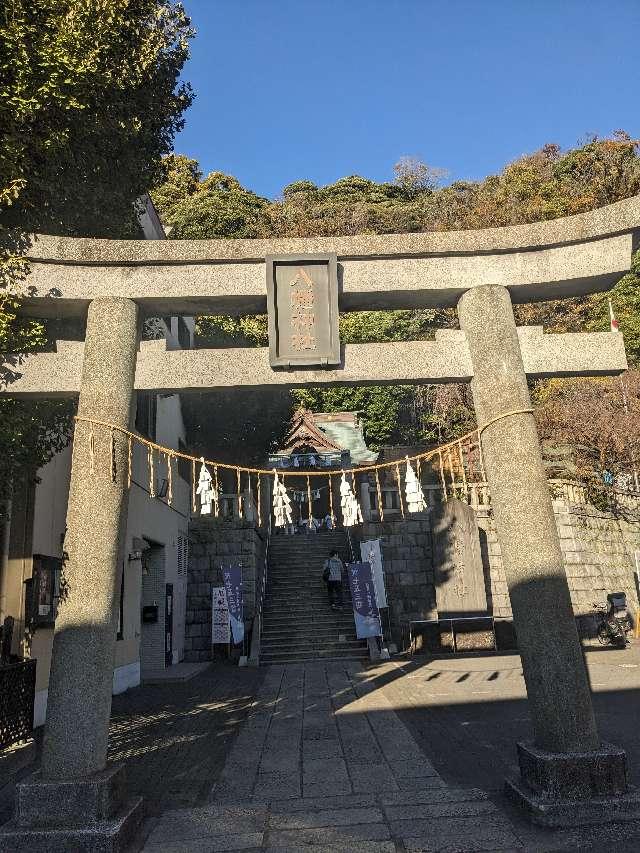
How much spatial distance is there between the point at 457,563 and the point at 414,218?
29.3 meters

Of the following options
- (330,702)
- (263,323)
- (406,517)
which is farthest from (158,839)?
(263,323)

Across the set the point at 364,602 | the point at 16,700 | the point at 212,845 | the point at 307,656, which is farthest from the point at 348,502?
the point at 307,656

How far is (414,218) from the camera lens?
4075cm

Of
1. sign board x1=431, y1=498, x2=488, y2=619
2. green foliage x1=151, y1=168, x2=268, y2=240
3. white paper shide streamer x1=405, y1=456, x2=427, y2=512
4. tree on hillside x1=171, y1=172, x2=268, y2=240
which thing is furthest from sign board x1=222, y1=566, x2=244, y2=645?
tree on hillside x1=171, y1=172, x2=268, y2=240

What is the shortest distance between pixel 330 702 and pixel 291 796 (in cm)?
531

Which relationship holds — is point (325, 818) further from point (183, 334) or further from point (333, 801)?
point (183, 334)

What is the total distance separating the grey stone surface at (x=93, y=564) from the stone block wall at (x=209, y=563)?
1377cm

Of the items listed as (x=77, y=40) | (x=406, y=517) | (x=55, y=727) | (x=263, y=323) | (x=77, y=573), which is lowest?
(x=55, y=727)

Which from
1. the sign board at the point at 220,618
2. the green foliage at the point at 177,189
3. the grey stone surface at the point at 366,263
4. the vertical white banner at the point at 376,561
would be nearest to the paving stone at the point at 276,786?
the grey stone surface at the point at 366,263

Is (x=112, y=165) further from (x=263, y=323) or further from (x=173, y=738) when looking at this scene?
(x=263, y=323)

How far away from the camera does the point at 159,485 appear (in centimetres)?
1706

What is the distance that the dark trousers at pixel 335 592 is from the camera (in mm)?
19448

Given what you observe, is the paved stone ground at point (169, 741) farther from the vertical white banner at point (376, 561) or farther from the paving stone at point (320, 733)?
the vertical white banner at point (376, 561)

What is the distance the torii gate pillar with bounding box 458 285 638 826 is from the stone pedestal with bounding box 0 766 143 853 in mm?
3525
